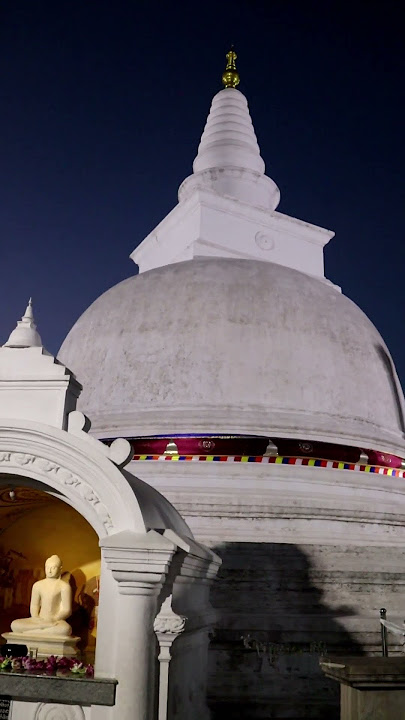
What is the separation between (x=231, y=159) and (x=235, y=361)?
1003 centimetres

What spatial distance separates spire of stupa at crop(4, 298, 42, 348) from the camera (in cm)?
679

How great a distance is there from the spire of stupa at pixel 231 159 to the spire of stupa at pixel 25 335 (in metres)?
13.8

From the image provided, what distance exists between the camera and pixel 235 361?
519 inches

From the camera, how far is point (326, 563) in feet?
31.8

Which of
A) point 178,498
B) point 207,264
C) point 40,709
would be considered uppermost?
point 207,264

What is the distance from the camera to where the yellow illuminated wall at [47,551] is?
24.8ft

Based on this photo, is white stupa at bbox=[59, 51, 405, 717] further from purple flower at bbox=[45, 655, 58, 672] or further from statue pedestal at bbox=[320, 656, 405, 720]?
statue pedestal at bbox=[320, 656, 405, 720]

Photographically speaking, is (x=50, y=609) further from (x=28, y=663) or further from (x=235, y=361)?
(x=235, y=361)

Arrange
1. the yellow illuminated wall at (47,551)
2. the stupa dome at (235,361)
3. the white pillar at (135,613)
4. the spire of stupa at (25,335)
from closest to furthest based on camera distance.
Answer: the white pillar at (135,613) < the spire of stupa at (25,335) < the yellow illuminated wall at (47,551) < the stupa dome at (235,361)

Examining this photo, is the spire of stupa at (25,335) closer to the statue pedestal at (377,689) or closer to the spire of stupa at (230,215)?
the statue pedestal at (377,689)

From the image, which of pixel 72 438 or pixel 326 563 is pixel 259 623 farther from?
pixel 72 438

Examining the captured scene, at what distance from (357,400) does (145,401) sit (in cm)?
396

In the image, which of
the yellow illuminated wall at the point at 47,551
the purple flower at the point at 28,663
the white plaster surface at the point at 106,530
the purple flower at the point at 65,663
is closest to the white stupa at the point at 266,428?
the yellow illuminated wall at the point at 47,551

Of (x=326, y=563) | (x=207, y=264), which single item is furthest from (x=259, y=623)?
(x=207, y=264)
